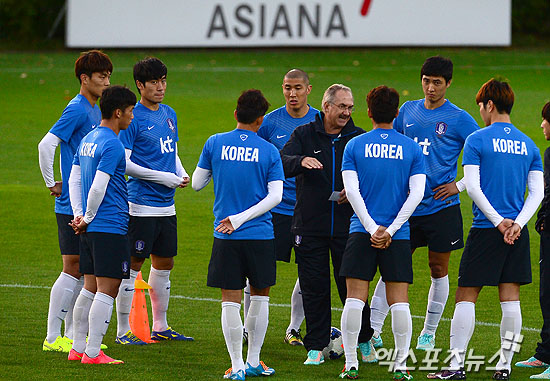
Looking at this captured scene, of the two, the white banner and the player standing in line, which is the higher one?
the white banner

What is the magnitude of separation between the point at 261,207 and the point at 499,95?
5.87 ft

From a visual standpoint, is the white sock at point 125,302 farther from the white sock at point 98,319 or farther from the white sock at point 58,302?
the white sock at point 98,319

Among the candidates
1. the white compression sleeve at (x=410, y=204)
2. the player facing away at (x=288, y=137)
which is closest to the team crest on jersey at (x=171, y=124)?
the player facing away at (x=288, y=137)

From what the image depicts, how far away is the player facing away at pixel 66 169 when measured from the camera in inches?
291

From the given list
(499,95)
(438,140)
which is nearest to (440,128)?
(438,140)

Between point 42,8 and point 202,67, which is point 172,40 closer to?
point 202,67

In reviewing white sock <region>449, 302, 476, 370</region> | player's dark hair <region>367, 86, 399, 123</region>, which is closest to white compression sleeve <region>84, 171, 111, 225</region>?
player's dark hair <region>367, 86, 399, 123</region>

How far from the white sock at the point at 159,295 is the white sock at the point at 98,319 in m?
1.16

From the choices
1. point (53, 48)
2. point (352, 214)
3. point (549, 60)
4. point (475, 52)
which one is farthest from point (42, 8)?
point (352, 214)

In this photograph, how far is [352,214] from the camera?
7.29 m

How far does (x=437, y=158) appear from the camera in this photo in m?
7.69

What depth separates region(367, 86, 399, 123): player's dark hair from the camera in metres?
6.58

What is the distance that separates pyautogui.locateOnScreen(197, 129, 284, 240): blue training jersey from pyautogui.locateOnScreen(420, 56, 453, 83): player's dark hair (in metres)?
1.68

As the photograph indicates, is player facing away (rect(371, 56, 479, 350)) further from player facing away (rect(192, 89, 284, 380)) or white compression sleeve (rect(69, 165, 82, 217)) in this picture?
white compression sleeve (rect(69, 165, 82, 217))
